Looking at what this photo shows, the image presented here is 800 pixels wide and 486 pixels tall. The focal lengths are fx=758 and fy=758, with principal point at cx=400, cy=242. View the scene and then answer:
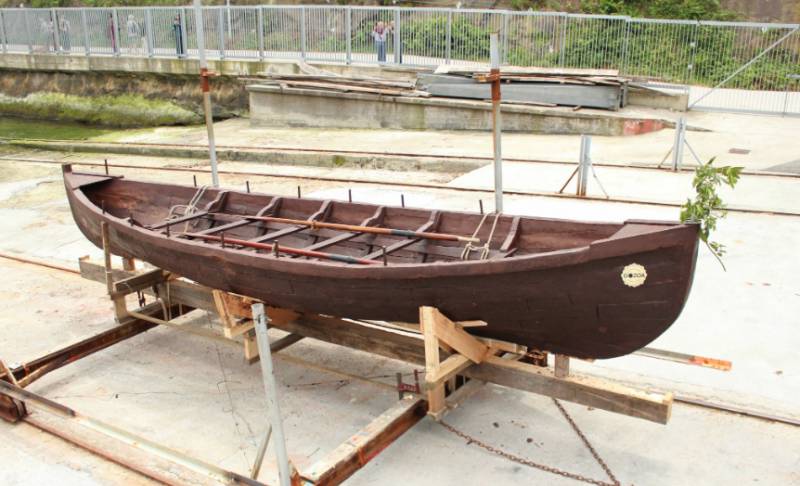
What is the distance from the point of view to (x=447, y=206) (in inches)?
483

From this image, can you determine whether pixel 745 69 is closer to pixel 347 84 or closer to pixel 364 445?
pixel 347 84

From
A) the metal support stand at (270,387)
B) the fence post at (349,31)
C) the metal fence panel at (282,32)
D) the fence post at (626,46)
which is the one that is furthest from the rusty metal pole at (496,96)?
the metal fence panel at (282,32)

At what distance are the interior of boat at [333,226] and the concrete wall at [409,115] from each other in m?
11.9

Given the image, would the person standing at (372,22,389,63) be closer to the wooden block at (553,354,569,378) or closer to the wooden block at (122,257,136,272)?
the wooden block at (122,257,136,272)

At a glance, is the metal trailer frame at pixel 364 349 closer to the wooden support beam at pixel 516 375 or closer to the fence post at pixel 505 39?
the wooden support beam at pixel 516 375

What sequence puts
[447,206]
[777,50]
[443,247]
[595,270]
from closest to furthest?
[595,270] → [443,247] → [447,206] → [777,50]

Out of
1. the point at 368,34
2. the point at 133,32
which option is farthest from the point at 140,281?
the point at 133,32

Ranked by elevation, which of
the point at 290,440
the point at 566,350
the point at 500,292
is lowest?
the point at 290,440

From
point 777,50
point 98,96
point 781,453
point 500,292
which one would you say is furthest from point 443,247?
point 98,96

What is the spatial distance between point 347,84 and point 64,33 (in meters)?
14.2

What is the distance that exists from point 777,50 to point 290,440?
65.6ft

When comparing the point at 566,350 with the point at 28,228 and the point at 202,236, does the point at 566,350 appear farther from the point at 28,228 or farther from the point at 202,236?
the point at 28,228

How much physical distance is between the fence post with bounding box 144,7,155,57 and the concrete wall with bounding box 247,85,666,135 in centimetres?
665

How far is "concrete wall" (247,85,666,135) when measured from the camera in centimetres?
1806
